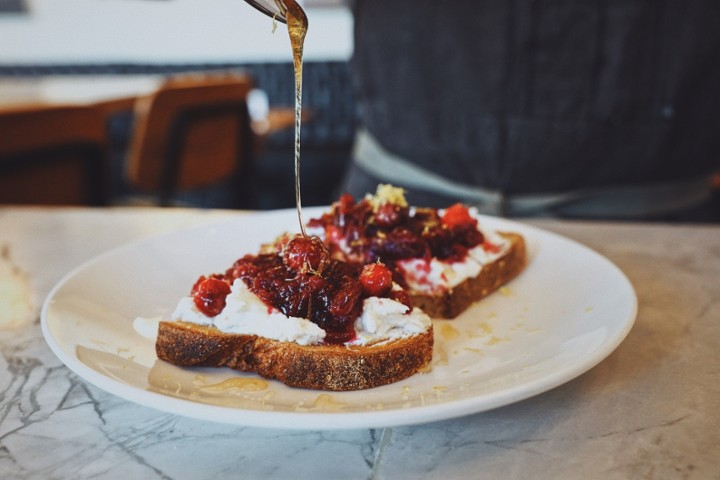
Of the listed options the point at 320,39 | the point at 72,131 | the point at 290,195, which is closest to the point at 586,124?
the point at 72,131

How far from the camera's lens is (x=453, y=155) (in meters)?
2.02

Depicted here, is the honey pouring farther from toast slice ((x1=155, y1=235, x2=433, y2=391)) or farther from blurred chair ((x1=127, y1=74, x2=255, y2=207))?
blurred chair ((x1=127, y1=74, x2=255, y2=207))

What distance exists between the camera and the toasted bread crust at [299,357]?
0.82 metres

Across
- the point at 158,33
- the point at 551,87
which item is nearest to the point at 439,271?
the point at 551,87

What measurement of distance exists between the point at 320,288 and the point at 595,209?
133 centimetres

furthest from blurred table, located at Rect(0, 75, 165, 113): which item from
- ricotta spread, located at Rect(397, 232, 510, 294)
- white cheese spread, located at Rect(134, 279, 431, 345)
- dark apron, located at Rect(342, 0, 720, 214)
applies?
white cheese spread, located at Rect(134, 279, 431, 345)

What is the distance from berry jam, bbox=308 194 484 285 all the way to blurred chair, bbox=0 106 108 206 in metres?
1.70

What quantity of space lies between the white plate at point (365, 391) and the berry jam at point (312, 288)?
98mm

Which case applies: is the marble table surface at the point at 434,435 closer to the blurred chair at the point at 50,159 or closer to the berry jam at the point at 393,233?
the berry jam at the point at 393,233

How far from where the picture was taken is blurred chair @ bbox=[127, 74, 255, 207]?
347 centimetres

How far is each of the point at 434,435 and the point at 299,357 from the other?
200 mm

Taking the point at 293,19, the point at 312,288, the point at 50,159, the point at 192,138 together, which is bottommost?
the point at 192,138

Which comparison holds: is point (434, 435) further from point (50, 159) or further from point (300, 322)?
point (50, 159)

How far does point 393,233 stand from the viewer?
3.86 ft
